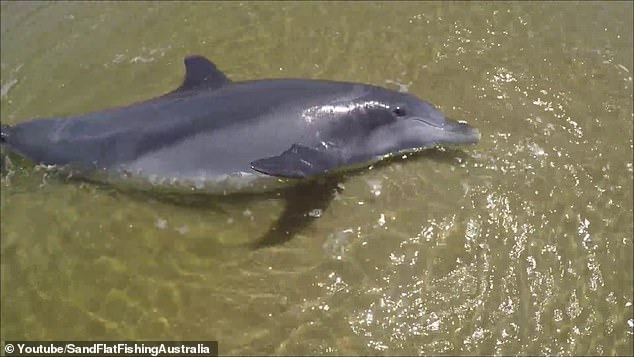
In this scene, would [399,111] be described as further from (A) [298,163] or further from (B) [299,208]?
(B) [299,208]

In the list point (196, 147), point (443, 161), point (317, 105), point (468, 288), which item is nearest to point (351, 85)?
point (317, 105)

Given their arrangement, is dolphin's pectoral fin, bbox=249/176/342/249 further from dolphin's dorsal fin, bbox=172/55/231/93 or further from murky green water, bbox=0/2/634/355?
dolphin's dorsal fin, bbox=172/55/231/93

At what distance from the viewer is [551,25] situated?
9.77 meters

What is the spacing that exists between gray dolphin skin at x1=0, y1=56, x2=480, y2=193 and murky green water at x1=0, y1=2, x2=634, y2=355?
12.5 inches

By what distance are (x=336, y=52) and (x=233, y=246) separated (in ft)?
12.7

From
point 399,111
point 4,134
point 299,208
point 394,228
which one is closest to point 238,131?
point 299,208

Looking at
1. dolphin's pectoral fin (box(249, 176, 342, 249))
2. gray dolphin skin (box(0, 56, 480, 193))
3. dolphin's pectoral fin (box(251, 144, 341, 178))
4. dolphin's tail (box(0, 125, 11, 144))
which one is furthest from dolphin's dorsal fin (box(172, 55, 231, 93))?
dolphin's tail (box(0, 125, 11, 144))

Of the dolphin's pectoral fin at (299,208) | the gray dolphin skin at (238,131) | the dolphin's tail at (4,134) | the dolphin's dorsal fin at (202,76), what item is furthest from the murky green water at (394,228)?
the dolphin's dorsal fin at (202,76)

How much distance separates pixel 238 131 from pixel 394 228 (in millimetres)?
2204

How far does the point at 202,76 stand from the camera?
305 inches

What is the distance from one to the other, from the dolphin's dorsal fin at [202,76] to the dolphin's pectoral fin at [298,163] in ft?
4.77

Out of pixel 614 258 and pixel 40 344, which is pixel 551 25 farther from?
pixel 40 344

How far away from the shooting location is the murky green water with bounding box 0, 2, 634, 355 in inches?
251

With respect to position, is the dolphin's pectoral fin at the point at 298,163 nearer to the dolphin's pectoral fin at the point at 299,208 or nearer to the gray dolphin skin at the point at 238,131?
the gray dolphin skin at the point at 238,131
